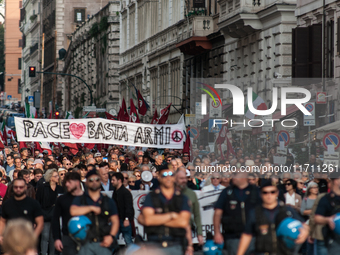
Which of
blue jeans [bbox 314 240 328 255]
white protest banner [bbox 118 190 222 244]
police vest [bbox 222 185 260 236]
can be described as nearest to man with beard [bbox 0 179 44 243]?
police vest [bbox 222 185 260 236]

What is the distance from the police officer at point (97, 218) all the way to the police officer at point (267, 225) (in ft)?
5.63

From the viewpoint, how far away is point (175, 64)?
4756 centimetres

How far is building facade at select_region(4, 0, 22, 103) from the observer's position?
6599 inches

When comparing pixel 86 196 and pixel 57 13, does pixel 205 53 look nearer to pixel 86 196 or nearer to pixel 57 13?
pixel 86 196

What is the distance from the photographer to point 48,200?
14.9 m

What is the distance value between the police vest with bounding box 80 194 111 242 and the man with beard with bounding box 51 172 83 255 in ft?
2.07

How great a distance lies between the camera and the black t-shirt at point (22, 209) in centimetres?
1133

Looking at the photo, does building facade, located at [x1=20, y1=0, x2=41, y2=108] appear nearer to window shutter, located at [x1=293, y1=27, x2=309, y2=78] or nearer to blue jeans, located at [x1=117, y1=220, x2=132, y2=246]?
window shutter, located at [x1=293, y1=27, x2=309, y2=78]

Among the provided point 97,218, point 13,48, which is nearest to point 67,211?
point 97,218

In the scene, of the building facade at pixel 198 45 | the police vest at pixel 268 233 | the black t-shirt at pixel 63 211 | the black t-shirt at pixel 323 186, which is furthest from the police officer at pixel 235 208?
the building facade at pixel 198 45

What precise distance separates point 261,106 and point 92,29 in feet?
125

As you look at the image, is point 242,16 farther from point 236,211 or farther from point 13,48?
point 13,48

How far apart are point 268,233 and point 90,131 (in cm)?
1439

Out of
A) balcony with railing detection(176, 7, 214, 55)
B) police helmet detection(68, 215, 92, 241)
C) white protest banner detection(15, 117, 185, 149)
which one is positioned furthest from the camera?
balcony with railing detection(176, 7, 214, 55)
